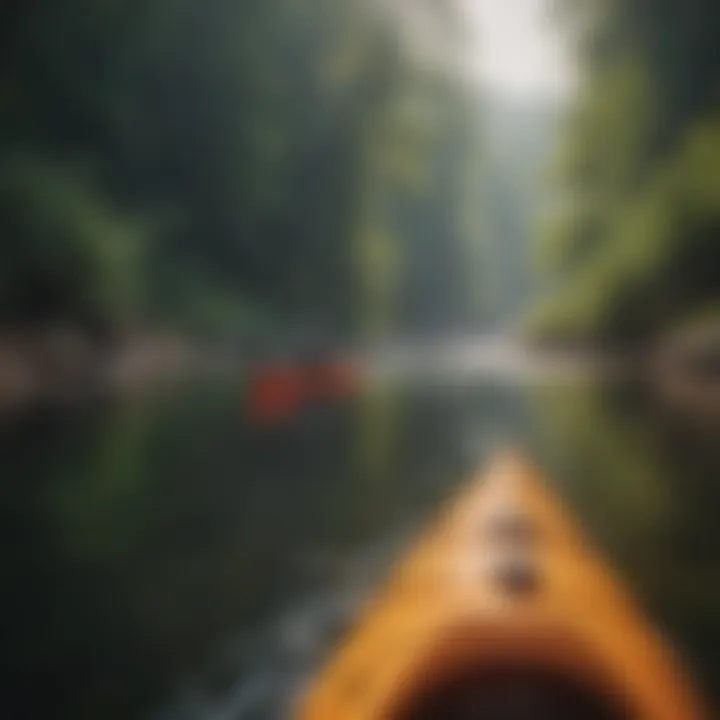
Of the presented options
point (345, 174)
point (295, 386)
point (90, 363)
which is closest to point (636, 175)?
point (345, 174)

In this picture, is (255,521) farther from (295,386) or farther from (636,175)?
(636,175)

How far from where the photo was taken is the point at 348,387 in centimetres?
181

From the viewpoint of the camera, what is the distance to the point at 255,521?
161 cm

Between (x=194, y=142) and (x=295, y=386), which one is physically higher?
(x=194, y=142)

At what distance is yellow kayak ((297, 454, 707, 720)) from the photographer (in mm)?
1063

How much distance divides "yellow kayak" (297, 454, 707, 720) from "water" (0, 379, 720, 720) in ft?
0.28

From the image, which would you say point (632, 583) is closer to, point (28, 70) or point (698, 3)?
point (698, 3)

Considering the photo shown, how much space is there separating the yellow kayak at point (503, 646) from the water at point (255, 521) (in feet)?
0.28

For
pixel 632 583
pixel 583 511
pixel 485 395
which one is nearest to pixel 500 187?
pixel 485 395

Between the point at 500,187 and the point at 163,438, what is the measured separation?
2.60ft

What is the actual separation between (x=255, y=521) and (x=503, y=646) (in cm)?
63

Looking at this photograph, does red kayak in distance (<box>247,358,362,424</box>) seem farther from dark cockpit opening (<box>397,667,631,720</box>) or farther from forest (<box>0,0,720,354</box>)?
dark cockpit opening (<box>397,667,631,720</box>)

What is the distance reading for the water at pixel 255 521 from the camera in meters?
1.31

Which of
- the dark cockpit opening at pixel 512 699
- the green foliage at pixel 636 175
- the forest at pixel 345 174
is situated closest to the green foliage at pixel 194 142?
the forest at pixel 345 174
